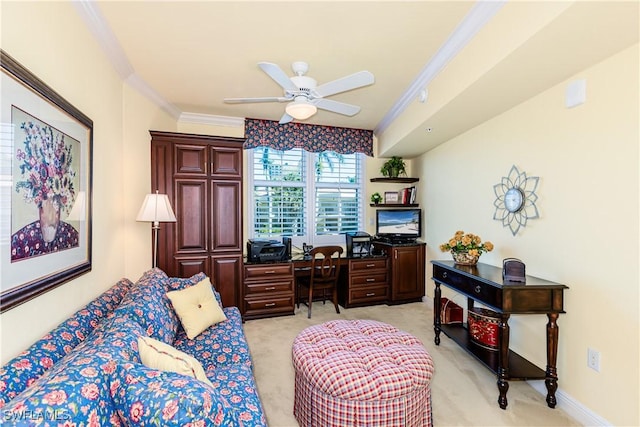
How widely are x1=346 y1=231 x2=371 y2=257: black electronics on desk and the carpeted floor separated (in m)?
1.13

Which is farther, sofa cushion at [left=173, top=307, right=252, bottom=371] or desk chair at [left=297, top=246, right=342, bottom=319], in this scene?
desk chair at [left=297, top=246, right=342, bottom=319]

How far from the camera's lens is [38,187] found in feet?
4.74

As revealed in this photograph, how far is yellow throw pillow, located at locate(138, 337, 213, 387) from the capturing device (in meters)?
1.27

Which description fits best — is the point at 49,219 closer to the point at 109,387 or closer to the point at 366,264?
the point at 109,387

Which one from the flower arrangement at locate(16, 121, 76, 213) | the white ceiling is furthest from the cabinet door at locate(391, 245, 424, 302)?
the flower arrangement at locate(16, 121, 76, 213)

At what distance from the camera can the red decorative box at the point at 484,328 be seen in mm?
2555

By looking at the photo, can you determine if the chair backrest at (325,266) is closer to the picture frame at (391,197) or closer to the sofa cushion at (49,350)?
the picture frame at (391,197)

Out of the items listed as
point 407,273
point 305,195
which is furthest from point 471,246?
point 305,195

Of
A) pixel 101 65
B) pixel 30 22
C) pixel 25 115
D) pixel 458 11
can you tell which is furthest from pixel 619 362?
pixel 101 65

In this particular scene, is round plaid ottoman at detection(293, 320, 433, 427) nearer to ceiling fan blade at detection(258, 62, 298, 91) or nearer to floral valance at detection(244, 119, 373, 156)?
ceiling fan blade at detection(258, 62, 298, 91)

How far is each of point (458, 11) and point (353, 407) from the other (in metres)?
2.51

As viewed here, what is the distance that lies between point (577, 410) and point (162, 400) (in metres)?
2.55

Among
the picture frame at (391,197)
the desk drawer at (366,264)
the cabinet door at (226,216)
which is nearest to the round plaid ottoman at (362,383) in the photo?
the cabinet door at (226,216)

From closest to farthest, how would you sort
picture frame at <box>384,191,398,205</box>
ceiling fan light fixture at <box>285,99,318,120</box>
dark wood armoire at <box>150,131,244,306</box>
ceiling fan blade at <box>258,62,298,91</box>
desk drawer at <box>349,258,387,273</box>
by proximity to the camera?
ceiling fan blade at <box>258,62,298,91</box>, ceiling fan light fixture at <box>285,99,318,120</box>, dark wood armoire at <box>150,131,244,306</box>, desk drawer at <box>349,258,387,273</box>, picture frame at <box>384,191,398,205</box>
